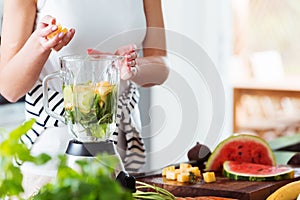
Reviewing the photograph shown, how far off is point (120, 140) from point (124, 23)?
12.9 inches

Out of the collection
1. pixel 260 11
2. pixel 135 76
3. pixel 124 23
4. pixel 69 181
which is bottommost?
pixel 69 181

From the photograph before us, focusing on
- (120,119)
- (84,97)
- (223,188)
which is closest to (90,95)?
(84,97)

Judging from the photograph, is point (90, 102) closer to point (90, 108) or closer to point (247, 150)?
point (90, 108)

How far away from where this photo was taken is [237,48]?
5328mm

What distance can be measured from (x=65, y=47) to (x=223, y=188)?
1.79 ft

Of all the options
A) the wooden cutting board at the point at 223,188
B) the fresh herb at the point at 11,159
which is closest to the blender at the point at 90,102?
the wooden cutting board at the point at 223,188

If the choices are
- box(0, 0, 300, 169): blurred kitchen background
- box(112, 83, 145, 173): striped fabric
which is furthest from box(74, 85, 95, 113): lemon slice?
box(0, 0, 300, 169): blurred kitchen background

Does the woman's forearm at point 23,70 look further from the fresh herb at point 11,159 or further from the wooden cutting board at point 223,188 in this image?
the fresh herb at point 11,159

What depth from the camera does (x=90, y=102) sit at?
1.34 m

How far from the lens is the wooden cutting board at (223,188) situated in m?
1.54

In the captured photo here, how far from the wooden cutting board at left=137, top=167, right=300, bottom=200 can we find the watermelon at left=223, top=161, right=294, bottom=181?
2 centimetres

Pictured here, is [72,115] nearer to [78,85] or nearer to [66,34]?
[78,85]

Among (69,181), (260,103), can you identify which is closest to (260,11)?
(260,103)

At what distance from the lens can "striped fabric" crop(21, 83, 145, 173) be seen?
5.80ft
